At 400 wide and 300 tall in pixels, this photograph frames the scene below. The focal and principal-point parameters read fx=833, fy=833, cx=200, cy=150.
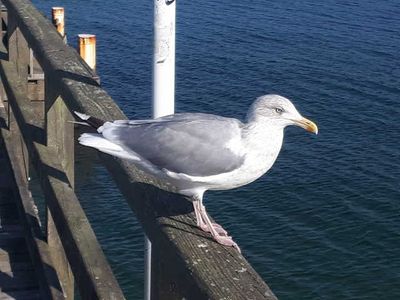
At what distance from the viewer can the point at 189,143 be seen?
8.23 ft

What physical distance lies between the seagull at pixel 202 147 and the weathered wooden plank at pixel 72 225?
1.41 feet

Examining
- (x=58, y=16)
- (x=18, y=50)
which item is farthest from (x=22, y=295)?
(x=58, y=16)

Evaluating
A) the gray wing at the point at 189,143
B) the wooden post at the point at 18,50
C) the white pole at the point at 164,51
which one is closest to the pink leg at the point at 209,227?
the gray wing at the point at 189,143

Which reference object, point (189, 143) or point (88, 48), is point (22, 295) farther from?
point (88, 48)

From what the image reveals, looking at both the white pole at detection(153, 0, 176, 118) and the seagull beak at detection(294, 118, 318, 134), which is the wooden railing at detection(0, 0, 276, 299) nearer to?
the white pole at detection(153, 0, 176, 118)

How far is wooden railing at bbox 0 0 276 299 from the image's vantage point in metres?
1.97

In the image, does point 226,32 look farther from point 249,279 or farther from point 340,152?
point 249,279

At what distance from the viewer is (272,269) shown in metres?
13.5

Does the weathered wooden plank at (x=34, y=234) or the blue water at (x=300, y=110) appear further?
the blue water at (x=300, y=110)

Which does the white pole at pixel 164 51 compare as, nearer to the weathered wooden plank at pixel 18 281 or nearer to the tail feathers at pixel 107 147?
the tail feathers at pixel 107 147

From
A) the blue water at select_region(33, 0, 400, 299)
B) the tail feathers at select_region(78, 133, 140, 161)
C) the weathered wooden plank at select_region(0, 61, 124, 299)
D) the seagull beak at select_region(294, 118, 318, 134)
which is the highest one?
the seagull beak at select_region(294, 118, 318, 134)

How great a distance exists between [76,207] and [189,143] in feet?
3.11

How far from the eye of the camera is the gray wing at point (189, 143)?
2.47 m

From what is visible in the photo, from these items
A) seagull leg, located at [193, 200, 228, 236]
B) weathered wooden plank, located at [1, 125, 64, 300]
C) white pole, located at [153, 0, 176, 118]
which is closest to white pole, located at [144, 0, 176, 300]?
white pole, located at [153, 0, 176, 118]
